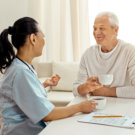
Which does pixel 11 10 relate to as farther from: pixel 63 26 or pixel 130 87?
pixel 130 87

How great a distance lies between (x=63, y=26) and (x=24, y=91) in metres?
2.62

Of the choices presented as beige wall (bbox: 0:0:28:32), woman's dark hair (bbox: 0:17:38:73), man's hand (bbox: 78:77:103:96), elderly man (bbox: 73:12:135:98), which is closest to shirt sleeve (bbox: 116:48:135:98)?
elderly man (bbox: 73:12:135:98)

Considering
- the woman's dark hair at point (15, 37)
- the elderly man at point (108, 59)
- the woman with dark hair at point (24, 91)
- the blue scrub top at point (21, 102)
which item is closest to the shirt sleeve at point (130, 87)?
the elderly man at point (108, 59)

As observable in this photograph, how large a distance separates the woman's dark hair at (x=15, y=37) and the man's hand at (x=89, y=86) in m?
0.50

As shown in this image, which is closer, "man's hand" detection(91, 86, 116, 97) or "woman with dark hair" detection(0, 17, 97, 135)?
"woman with dark hair" detection(0, 17, 97, 135)

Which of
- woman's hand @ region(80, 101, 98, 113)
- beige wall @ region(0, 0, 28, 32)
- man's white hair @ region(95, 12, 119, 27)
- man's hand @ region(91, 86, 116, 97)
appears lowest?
man's hand @ region(91, 86, 116, 97)

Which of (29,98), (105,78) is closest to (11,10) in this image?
(105,78)

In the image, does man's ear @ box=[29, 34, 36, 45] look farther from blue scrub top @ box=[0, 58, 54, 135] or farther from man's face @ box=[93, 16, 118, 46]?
man's face @ box=[93, 16, 118, 46]

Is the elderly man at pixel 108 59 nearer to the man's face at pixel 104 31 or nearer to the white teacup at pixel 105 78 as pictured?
the man's face at pixel 104 31

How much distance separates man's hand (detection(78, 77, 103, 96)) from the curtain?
6.65ft

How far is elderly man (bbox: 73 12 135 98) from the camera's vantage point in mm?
1786

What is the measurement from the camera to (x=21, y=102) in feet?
3.92

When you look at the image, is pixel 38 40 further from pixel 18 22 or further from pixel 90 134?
pixel 90 134

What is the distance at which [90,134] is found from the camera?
3.31 feet
